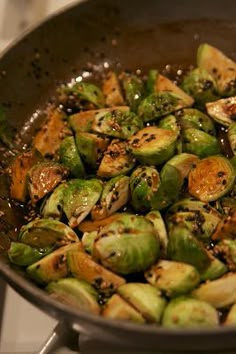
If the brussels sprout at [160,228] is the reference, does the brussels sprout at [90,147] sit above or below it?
above

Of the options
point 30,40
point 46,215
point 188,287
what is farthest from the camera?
point 30,40

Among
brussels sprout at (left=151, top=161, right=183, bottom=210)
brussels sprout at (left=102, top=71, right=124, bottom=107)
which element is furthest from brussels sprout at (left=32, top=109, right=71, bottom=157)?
brussels sprout at (left=151, top=161, right=183, bottom=210)

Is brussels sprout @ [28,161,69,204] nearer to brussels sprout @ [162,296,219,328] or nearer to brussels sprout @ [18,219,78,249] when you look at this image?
brussels sprout @ [18,219,78,249]

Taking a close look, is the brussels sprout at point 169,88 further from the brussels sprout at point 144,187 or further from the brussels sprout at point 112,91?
the brussels sprout at point 144,187

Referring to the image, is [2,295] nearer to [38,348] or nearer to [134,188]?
[38,348]

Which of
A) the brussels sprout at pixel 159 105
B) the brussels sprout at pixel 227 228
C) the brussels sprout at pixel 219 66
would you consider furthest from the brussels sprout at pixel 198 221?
the brussels sprout at pixel 219 66

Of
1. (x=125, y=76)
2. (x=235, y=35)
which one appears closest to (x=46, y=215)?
(x=125, y=76)
